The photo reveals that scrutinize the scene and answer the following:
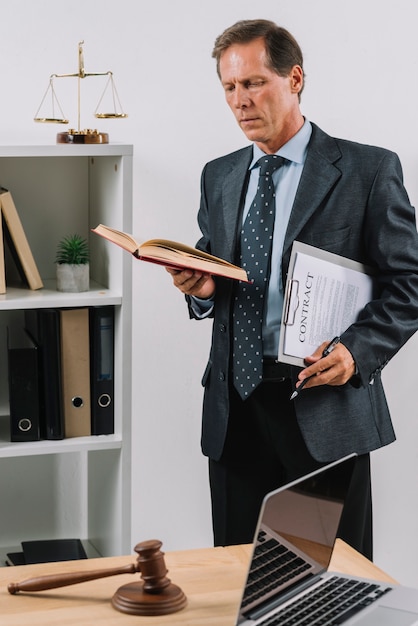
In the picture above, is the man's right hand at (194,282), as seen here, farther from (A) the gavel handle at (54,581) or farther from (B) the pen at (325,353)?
(A) the gavel handle at (54,581)

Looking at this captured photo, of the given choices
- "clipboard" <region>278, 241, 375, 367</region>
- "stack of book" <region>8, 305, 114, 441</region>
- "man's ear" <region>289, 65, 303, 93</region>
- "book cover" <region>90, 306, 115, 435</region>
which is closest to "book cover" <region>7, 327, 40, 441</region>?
"stack of book" <region>8, 305, 114, 441</region>

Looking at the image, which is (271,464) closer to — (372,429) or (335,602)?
(372,429)

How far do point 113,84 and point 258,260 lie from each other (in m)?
0.79

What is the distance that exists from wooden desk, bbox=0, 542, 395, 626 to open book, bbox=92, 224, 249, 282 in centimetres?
62

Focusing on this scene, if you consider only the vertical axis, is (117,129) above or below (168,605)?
above

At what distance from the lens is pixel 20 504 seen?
2.86 m

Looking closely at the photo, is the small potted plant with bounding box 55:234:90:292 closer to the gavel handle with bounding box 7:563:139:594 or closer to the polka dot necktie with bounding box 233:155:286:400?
the polka dot necktie with bounding box 233:155:286:400

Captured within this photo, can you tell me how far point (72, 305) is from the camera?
2.40 meters

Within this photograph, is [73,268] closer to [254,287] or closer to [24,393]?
[24,393]

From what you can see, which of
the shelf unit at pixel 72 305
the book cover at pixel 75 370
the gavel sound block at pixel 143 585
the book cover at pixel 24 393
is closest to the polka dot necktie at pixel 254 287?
the shelf unit at pixel 72 305

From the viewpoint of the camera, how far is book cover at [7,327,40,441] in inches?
95.3

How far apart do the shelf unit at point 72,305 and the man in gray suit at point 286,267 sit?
24 centimetres

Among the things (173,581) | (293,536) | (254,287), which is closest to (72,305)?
(254,287)

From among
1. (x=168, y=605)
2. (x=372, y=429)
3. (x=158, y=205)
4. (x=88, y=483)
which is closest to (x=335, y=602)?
(x=168, y=605)
